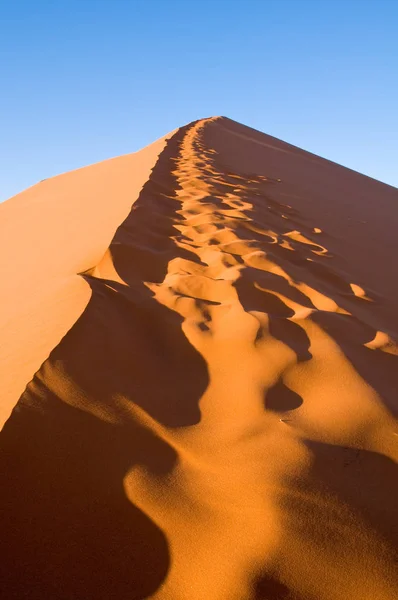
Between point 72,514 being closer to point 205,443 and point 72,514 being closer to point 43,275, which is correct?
point 205,443

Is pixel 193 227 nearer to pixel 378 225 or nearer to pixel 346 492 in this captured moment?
pixel 378 225

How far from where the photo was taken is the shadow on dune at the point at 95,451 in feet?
3.41

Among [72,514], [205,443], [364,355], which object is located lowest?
[72,514]

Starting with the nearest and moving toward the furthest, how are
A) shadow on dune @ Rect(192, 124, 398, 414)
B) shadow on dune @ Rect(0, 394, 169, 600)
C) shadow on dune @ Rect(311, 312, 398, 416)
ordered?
shadow on dune @ Rect(0, 394, 169, 600) < shadow on dune @ Rect(311, 312, 398, 416) < shadow on dune @ Rect(192, 124, 398, 414)

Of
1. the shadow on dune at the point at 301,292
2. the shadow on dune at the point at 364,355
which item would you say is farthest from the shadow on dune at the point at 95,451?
the shadow on dune at the point at 364,355

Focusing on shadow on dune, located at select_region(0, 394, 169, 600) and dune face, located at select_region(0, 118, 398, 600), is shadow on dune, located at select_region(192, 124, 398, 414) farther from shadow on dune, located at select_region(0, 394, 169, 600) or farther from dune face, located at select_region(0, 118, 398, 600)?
shadow on dune, located at select_region(0, 394, 169, 600)

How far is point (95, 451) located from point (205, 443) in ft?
0.93

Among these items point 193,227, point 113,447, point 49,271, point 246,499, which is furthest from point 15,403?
point 193,227

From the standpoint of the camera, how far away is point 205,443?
1434 mm

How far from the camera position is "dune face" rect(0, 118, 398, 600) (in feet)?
3.42

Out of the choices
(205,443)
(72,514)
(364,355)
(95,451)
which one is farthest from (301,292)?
(72,514)

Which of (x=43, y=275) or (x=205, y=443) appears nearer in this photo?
(x=205, y=443)

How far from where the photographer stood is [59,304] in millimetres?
2164

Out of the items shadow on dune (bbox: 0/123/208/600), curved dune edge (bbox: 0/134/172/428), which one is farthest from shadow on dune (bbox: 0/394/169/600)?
curved dune edge (bbox: 0/134/172/428)
